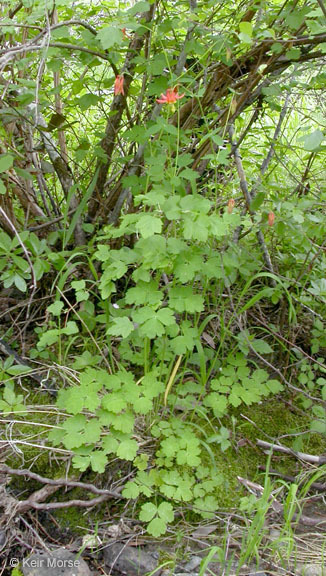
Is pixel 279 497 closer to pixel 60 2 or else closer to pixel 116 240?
pixel 116 240

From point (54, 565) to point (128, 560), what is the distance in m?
0.21

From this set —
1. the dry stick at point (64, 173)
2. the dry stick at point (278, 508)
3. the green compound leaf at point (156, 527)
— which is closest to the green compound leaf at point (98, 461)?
the green compound leaf at point (156, 527)

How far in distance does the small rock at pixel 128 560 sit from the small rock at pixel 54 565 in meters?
0.08

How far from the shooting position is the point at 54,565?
4.52 ft

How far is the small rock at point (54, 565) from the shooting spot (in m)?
1.36

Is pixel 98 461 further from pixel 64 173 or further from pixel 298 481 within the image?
pixel 64 173

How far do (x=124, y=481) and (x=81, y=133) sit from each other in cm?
225

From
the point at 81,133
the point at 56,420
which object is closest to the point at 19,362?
the point at 56,420

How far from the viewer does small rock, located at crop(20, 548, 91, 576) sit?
136 centimetres

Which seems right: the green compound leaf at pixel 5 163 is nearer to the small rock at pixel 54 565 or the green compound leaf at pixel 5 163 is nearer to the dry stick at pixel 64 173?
the dry stick at pixel 64 173

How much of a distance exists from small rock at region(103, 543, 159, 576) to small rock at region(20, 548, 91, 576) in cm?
8

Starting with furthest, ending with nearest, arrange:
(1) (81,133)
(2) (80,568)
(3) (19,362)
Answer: (1) (81,133) < (3) (19,362) < (2) (80,568)

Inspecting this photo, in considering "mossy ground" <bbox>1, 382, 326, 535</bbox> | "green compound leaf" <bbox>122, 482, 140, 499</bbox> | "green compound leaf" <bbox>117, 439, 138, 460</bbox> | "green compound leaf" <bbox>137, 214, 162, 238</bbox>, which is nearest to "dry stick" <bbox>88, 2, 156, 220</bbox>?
"green compound leaf" <bbox>137, 214, 162, 238</bbox>

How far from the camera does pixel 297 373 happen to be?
2.10m
